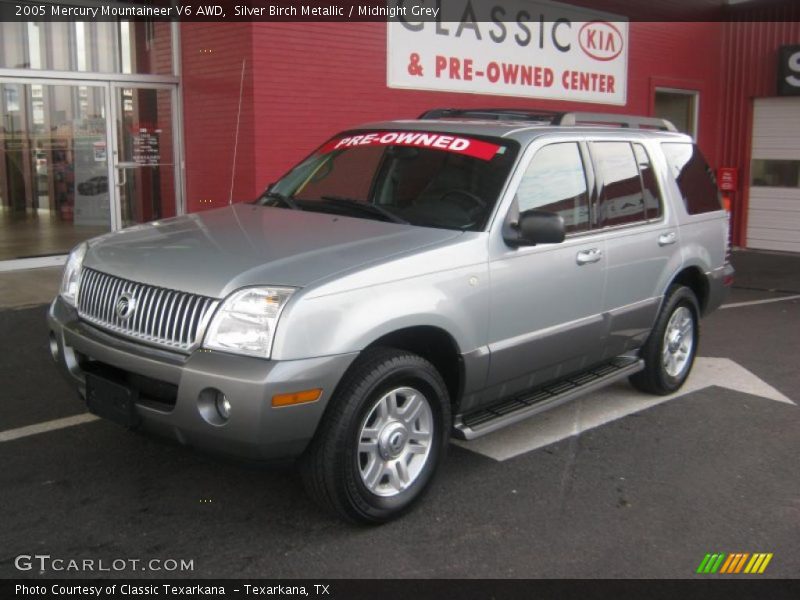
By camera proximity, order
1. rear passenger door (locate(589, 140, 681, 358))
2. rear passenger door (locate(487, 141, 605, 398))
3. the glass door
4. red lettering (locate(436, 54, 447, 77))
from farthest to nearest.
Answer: red lettering (locate(436, 54, 447, 77)), the glass door, rear passenger door (locate(589, 140, 681, 358)), rear passenger door (locate(487, 141, 605, 398))

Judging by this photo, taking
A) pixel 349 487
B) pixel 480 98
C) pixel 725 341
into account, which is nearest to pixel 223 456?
pixel 349 487

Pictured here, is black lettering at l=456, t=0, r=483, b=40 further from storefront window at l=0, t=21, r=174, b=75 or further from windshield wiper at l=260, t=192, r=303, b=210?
windshield wiper at l=260, t=192, r=303, b=210

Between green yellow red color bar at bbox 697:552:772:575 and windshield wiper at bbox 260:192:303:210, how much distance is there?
8.98 feet

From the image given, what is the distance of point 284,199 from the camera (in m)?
4.89

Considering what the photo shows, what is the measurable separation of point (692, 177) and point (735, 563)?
325 cm

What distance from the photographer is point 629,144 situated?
5.41m

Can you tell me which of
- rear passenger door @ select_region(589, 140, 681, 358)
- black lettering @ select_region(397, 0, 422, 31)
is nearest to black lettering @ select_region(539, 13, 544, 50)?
black lettering @ select_region(397, 0, 422, 31)

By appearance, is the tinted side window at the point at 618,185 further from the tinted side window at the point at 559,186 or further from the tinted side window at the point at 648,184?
the tinted side window at the point at 559,186

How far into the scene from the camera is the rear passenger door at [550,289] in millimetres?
4230

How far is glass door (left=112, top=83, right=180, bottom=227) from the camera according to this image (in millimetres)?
10758

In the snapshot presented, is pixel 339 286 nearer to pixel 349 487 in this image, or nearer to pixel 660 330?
pixel 349 487

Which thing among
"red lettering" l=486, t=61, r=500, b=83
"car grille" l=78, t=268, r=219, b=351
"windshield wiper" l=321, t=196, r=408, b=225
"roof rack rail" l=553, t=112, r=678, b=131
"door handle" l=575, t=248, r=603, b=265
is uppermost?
"red lettering" l=486, t=61, r=500, b=83

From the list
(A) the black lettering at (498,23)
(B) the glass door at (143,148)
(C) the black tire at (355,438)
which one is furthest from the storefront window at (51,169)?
(C) the black tire at (355,438)

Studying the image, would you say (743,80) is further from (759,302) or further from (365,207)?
(365,207)
